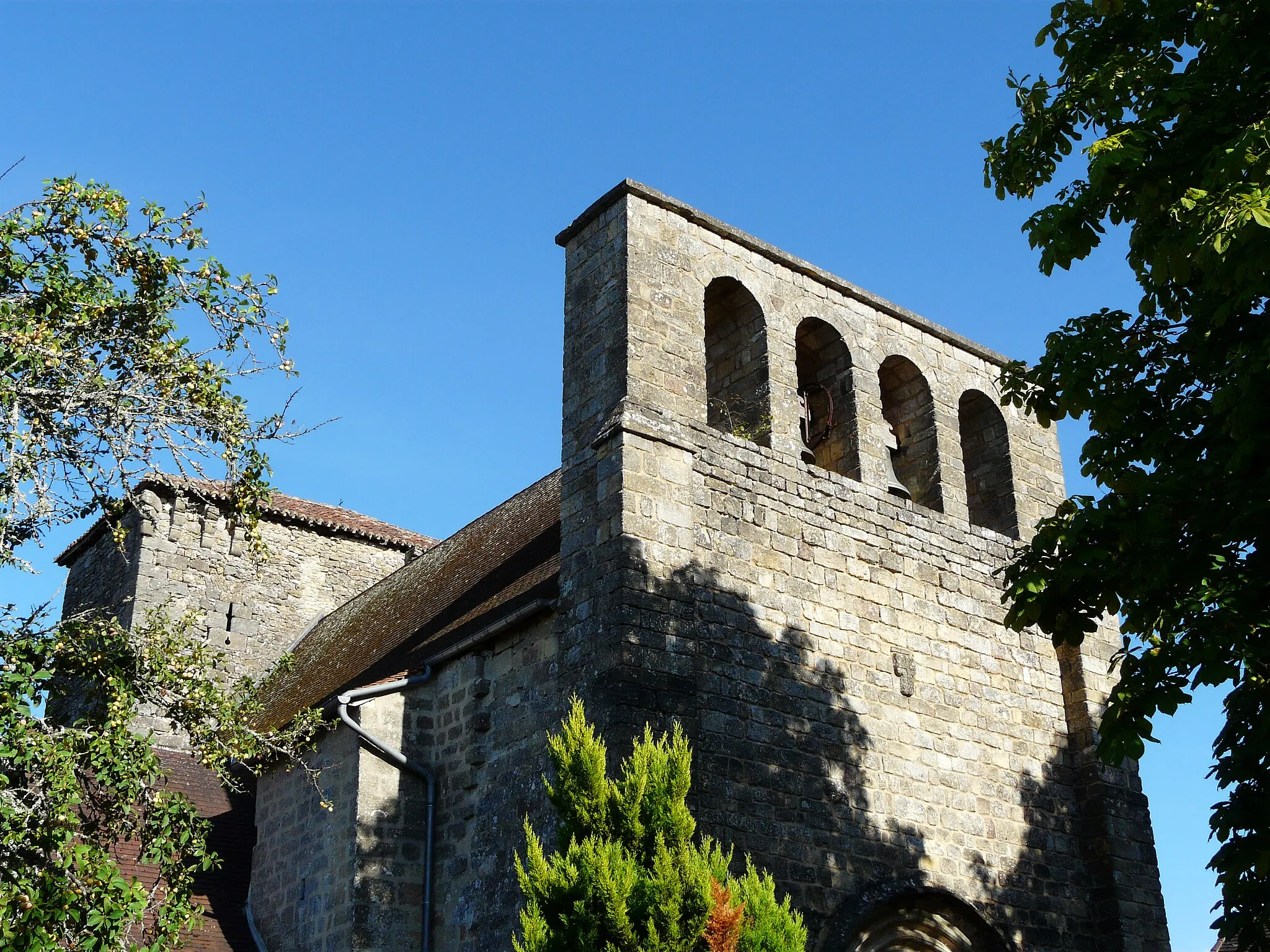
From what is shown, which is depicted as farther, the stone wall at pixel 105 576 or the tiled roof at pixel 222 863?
the stone wall at pixel 105 576

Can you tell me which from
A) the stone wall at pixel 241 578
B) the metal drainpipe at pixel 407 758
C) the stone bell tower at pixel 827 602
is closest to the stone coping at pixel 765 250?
the stone bell tower at pixel 827 602

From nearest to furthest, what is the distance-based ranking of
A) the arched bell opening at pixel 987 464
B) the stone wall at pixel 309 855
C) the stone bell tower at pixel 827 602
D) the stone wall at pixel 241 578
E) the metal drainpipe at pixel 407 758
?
the stone bell tower at pixel 827 602, the metal drainpipe at pixel 407 758, the stone wall at pixel 309 855, the arched bell opening at pixel 987 464, the stone wall at pixel 241 578

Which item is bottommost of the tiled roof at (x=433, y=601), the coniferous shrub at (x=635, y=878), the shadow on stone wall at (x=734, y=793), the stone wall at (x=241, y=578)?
the coniferous shrub at (x=635, y=878)

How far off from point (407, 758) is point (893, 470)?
15.7 ft

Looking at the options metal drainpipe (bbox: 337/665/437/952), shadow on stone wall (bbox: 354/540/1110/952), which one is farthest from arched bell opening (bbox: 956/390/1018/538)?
metal drainpipe (bbox: 337/665/437/952)

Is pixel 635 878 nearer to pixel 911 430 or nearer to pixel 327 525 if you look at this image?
pixel 911 430

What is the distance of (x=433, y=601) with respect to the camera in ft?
45.3

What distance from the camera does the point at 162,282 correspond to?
810 cm

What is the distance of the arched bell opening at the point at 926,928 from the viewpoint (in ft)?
31.5

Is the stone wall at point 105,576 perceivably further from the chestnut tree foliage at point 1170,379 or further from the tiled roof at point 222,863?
the chestnut tree foliage at point 1170,379

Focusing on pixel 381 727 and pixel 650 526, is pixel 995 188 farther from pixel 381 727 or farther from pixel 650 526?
pixel 381 727

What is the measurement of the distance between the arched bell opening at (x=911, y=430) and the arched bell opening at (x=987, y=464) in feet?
1.54

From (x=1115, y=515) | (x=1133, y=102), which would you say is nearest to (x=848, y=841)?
(x=1115, y=515)

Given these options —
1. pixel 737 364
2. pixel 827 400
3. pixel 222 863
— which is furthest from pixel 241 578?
pixel 827 400
